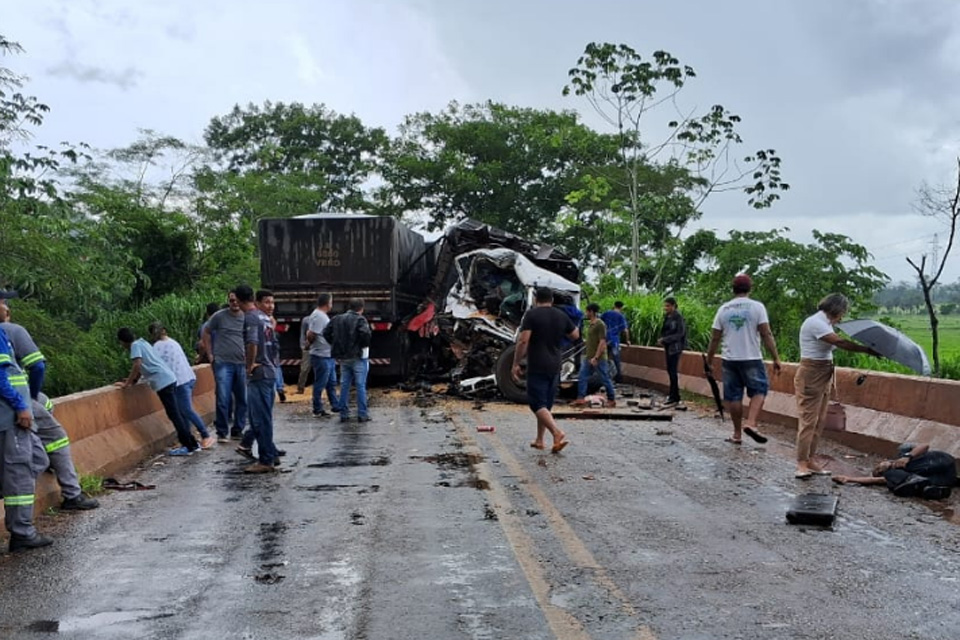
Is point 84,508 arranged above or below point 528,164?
below

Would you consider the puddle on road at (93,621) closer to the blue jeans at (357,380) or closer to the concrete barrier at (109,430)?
the concrete barrier at (109,430)

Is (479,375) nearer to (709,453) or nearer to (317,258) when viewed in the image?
(317,258)

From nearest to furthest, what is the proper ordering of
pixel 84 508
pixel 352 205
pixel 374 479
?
1. pixel 84 508
2. pixel 374 479
3. pixel 352 205

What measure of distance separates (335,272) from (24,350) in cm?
1333

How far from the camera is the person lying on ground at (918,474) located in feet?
27.0

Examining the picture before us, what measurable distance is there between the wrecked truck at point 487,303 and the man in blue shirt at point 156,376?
6.80m

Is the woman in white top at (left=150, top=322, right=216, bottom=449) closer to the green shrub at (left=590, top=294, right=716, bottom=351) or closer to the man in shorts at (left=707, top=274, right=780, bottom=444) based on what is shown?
the man in shorts at (left=707, top=274, right=780, bottom=444)

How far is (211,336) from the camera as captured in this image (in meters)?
12.2

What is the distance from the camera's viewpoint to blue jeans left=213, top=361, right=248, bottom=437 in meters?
12.1

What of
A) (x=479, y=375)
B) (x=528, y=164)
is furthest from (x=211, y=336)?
(x=528, y=164)

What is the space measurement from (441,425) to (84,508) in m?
6.40

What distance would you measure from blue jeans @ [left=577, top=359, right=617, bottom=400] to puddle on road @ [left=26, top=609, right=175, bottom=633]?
11886mm

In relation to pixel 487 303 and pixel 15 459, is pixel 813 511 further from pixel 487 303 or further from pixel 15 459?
pixel 487 303

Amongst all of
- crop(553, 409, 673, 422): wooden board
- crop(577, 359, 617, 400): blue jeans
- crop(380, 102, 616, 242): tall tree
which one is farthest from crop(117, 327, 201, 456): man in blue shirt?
crop(380, 102, 616, 242): tall tree
